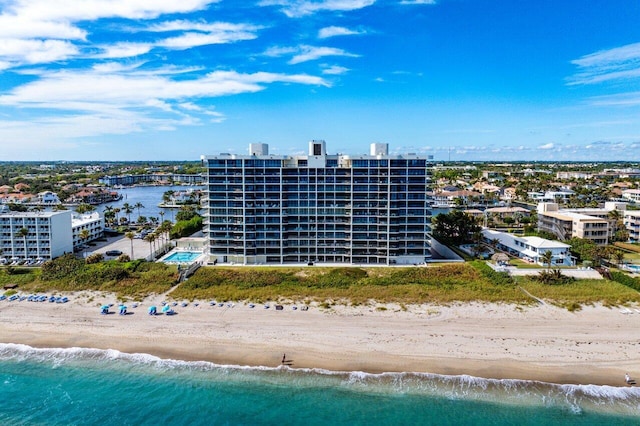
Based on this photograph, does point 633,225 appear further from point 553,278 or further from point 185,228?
point 185,228

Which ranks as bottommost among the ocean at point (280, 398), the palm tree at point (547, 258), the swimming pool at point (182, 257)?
the ocean at point (280, 398)

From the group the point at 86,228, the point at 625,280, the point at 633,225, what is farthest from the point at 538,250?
the point at 86,228

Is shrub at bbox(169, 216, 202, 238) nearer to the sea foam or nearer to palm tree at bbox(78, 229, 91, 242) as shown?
palm tree at bbox(78, 229, 91, 242)

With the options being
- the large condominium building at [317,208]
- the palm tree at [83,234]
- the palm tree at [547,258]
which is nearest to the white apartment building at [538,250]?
the palm tree at [547,258]

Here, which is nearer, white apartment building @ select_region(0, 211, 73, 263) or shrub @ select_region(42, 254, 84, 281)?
shrub @ select_region(42, 254, 84, 281)

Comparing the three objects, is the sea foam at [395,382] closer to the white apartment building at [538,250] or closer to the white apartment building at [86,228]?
the white apartment building at [538,250]

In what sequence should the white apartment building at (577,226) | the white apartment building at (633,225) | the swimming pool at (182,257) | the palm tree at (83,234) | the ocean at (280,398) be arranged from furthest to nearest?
1. the white apartment building at (633,225)
2. the palm tree at (83,234)
3. the white apartment building at (577,226)
4. the swimming pool at (182,257)
5. the ocean at (280,398)

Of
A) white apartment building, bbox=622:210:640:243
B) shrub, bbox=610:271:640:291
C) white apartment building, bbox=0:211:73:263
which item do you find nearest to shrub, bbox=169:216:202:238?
white apartment building, bbox=0:211:73:263
